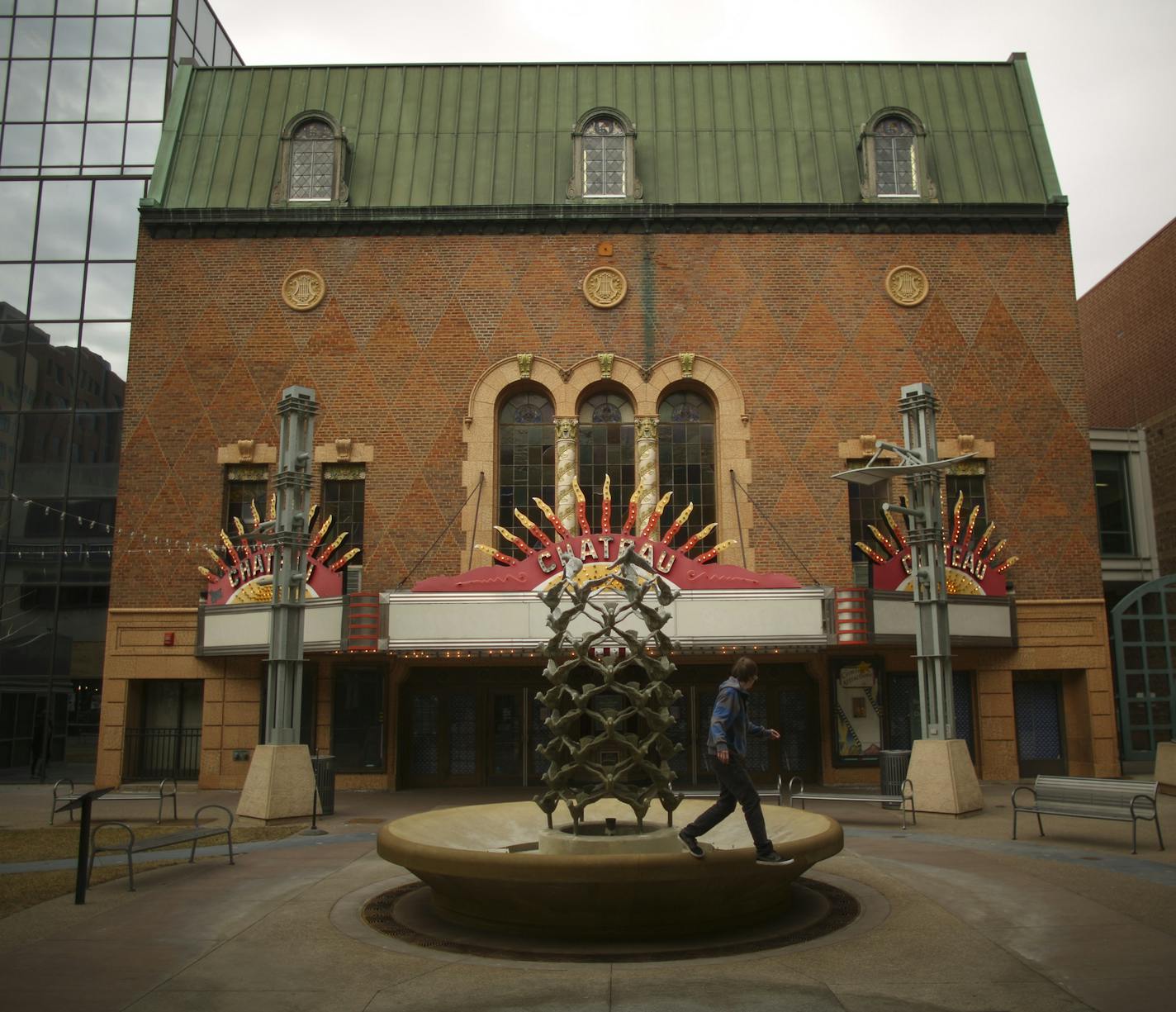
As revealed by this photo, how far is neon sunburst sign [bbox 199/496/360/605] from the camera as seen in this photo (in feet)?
73.7

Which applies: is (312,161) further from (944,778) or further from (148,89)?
(944,778)

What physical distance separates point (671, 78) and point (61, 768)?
74.8 ft

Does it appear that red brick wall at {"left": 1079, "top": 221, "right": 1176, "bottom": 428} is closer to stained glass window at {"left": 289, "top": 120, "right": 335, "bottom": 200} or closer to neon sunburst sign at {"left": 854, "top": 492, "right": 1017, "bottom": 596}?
neon sunburst sign at {"left": 854, "top": 492, "right": 1017, "bottom": 596}

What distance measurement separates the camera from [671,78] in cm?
2694

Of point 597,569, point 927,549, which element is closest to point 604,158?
point 597,569

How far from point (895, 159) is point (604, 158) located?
6.79 metres

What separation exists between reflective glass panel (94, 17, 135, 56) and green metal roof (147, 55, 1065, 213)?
130 inches

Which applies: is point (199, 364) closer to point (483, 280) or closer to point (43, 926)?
point (483, 280)

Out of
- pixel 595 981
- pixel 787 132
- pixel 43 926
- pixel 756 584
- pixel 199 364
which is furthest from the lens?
pixel 787 132

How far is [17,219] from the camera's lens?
27.9m

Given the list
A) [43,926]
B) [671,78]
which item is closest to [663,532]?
[671,78]

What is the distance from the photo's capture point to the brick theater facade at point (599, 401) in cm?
2284

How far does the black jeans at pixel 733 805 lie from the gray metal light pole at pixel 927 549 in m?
9.19

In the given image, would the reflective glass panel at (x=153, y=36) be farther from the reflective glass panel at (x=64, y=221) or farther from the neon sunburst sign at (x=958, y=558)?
the neon sunburst sign at (x=958, y=558)
